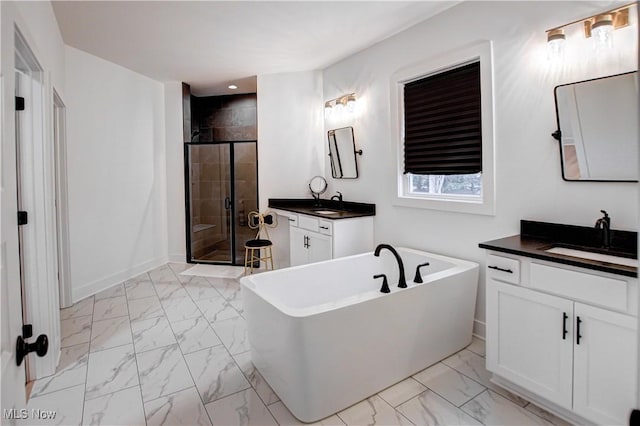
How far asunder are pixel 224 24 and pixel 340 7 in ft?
3.54

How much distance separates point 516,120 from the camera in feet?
7.98

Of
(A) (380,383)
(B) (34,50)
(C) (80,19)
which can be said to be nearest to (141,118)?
(C) (80,19)

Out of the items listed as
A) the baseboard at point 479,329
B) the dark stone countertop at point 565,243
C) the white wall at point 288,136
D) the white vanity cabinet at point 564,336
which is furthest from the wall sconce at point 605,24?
the white wall at point 288,136

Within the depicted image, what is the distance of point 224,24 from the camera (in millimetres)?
3164

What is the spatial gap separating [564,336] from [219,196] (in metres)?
4.46

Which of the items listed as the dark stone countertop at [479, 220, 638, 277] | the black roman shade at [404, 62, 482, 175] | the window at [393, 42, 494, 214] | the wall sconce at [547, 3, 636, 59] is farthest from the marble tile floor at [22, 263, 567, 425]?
the wall sconce at [547, 3, 636, 59]

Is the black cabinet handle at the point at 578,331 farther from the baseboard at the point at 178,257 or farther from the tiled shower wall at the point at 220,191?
the baseboard at the point at 178,257

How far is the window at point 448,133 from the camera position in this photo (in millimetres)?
2637

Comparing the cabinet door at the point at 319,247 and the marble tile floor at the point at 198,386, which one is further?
the cabinet door at the point at 319,247

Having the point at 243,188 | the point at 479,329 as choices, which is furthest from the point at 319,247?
the point at 243,188

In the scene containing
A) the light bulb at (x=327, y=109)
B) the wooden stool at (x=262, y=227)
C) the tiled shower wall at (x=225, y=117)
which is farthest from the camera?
the tiled shower wall at (x=225, y=117)

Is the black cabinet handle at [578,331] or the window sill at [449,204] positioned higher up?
the window sill at [449,204]

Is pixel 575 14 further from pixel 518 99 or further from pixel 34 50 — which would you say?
pixel 34 50

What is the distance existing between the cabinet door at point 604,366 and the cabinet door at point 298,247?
8.46 ft
